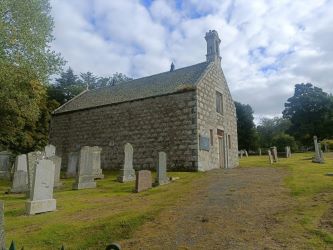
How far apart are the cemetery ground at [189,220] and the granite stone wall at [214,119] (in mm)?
7877

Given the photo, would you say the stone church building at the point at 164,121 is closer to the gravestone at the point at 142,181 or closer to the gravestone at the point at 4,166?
the gravestone at the point at 142,181

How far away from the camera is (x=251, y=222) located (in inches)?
294

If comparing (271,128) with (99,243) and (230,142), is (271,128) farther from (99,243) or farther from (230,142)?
(99,243)

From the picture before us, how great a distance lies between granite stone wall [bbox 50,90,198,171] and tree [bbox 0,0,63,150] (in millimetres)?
4323

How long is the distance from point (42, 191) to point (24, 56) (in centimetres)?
1386

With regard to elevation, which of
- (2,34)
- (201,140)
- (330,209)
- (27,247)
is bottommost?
(27,247)

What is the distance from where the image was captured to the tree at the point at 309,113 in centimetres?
5247

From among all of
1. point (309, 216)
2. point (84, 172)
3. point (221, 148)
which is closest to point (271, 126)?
point (221, 148)

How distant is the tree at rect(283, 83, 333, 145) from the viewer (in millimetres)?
52469

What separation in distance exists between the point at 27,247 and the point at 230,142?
65.2ft

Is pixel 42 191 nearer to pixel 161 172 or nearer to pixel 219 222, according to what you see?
pixel 219 222

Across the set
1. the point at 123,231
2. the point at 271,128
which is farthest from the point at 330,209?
the point at 271,128

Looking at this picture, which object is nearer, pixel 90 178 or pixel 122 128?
pixel 90 178

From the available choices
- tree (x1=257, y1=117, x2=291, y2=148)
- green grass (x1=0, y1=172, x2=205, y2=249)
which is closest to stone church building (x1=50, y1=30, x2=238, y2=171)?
green grass (x1=0, y1=172, x2=205, y2=249)
